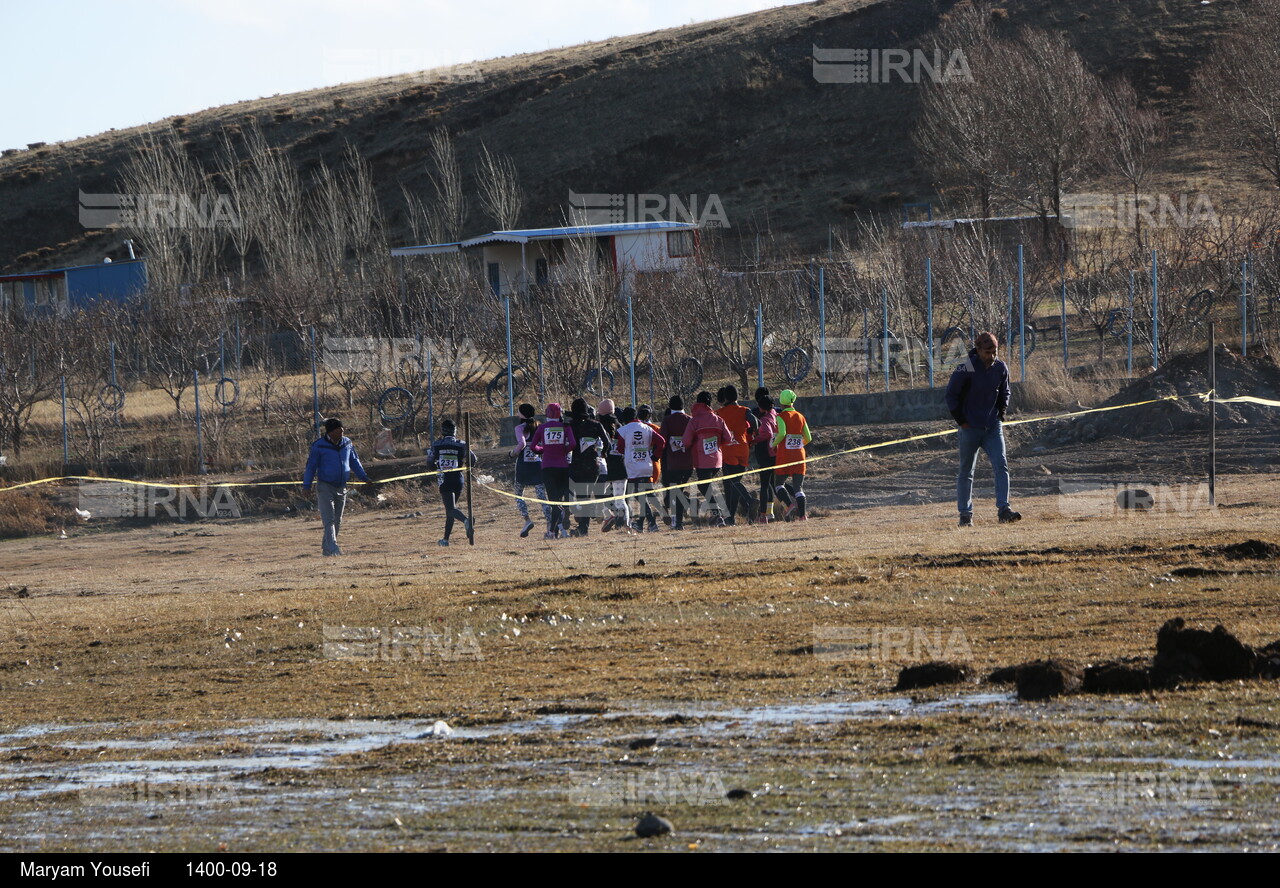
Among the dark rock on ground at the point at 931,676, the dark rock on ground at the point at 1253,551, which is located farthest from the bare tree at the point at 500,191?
the dark rock on ground at the point at 931,676

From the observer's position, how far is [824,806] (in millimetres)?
5887

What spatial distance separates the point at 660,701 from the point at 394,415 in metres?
22.5

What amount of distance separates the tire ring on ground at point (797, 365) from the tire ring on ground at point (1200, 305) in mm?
7337

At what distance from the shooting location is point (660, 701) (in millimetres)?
8234

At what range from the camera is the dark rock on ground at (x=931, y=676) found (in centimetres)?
806

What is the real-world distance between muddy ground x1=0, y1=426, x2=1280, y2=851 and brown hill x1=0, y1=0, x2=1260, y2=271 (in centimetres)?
4548

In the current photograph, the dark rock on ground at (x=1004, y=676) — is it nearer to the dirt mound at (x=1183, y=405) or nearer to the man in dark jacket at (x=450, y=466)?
the man in dark jacket at (x=450, y=466)

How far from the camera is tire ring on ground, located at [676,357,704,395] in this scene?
2864 centimetres

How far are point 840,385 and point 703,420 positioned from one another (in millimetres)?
12415

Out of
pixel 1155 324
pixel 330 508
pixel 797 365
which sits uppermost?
pixel 1155 324

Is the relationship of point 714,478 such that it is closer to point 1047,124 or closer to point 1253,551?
point 1253,551

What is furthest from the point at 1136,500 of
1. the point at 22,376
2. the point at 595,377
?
the point at 22,376

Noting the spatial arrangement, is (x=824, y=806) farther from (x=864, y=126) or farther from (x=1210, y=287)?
(x=864, y=126)

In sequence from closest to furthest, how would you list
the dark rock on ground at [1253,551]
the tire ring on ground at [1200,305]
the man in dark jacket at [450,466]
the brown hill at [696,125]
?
1. the dark rock on ground at [1253,551]
2. the man in dark jacket at [450,466]
3. the tire ring on ground at [1200,305]
4. the brown hill at [696,125]
